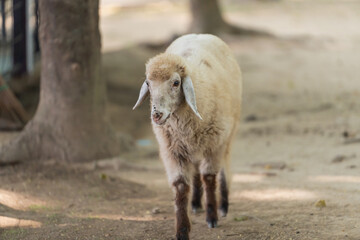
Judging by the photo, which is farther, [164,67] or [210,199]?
[210,199]

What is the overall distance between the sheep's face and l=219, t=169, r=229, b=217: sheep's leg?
4.85ft

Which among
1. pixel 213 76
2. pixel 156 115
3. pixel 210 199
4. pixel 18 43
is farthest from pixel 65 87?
pixel 18 43

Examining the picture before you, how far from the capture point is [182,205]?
530 cm

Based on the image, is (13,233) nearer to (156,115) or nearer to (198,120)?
(156,115)

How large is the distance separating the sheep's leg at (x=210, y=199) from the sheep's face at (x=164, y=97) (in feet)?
3.21

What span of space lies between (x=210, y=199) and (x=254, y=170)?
2140mm

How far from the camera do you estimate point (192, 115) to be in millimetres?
5230

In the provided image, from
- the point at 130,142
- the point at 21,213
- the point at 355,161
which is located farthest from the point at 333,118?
the point at 21,213

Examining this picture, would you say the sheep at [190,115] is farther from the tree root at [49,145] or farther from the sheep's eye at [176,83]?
the tree root at [49,145]

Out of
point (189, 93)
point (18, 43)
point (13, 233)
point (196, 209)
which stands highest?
point (189, 93)

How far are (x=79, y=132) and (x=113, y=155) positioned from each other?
690mm

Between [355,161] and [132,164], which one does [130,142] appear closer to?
[132,164]

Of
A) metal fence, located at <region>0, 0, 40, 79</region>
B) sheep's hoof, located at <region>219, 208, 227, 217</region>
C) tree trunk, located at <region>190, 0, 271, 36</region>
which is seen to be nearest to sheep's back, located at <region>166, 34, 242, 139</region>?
sheep's hoof, located at <region>219, 208, 227, 217</region>

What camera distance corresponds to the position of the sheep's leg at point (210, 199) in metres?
5.58
